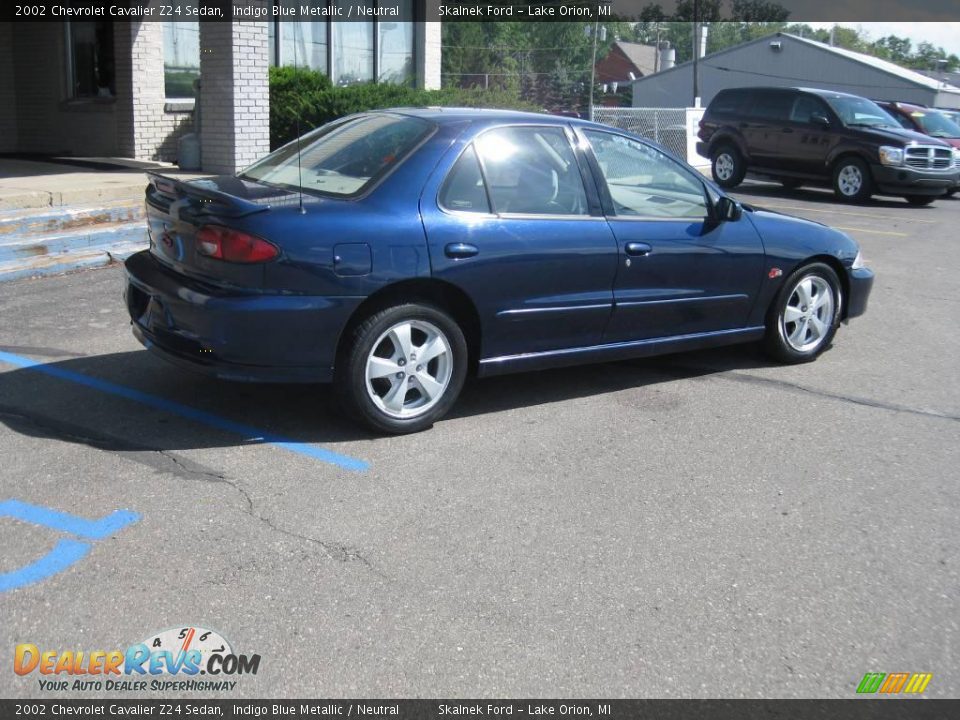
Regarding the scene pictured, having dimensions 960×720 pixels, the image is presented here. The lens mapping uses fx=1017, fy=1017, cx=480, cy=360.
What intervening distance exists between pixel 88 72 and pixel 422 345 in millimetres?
11661

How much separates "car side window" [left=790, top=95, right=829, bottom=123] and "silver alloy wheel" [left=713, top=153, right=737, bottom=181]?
1633mm

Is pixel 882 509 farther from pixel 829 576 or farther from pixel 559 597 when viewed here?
pixel 559 597

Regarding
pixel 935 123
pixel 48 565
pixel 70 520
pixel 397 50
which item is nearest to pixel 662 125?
pixel 935 123

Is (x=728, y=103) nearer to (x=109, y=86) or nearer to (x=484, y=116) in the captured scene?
(x=109, y=86)

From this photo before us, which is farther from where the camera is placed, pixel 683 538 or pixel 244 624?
pixel 683 538

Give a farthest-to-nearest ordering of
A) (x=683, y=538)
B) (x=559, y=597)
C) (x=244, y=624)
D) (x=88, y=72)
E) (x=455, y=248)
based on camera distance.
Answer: (x=88, y=72)
(x=455, y=248)
(x=683, y=538)
(x=559, y=597)
(x=244, y=624)

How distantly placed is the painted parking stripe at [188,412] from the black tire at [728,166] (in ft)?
53.2

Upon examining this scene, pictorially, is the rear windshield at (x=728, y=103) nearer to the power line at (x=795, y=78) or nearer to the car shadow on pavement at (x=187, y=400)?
the car shadow on pavement at (x=187, y=400)

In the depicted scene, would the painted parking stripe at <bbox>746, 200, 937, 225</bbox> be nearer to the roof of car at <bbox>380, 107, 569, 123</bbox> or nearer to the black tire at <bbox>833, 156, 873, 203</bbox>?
the black tire at <bbox>833, 156, 873, 203</bbox>

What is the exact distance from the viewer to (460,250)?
5.21 m

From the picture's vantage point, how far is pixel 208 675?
3162 millimetres

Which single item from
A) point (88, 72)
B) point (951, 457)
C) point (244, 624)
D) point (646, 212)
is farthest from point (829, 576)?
point (88, 72)

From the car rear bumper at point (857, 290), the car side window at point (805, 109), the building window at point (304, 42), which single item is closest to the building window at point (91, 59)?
the building window at point (304, 42)

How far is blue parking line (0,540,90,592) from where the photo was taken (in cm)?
360
